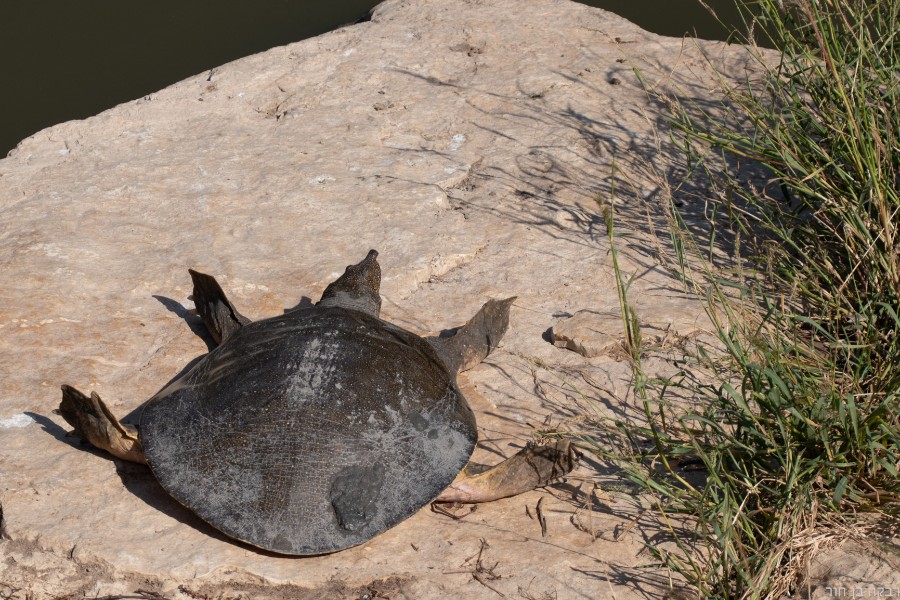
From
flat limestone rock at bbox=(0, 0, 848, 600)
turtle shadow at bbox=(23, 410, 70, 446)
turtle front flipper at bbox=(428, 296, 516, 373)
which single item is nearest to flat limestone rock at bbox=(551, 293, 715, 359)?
flat limestone rock at bbox=(0, 0, 848, 600)

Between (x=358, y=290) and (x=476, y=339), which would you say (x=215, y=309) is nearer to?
(x=358, y=290)

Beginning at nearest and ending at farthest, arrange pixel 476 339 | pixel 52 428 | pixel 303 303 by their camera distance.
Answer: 1. pixel 52 428
2. pixel 476 339
3. pixel 303 303

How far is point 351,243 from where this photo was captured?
3756 millimetres

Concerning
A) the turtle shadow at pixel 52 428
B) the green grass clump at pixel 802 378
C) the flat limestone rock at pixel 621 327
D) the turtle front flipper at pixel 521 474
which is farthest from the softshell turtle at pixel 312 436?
the flat limestone rock at pixel 621 327

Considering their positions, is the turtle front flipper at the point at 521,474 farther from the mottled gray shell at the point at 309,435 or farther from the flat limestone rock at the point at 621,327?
the flat limestone rock at the point at 621,327

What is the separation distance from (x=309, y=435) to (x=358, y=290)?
84 cm

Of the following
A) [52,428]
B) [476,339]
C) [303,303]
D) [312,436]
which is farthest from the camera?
[303,303]

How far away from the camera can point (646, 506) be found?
2.61 meters

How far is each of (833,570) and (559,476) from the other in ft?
2.33

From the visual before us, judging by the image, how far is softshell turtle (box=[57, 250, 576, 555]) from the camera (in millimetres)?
2395

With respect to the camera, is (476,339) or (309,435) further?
(476,339)

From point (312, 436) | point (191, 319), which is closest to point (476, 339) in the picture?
point (312, 436)

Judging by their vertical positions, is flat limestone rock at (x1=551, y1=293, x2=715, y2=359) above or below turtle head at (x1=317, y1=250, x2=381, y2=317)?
below

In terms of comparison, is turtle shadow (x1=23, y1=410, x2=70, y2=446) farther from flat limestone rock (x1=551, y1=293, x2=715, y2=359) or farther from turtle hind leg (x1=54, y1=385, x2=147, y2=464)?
flat limestone rock (x1=551, y1=293, x2=715, y2=359)
